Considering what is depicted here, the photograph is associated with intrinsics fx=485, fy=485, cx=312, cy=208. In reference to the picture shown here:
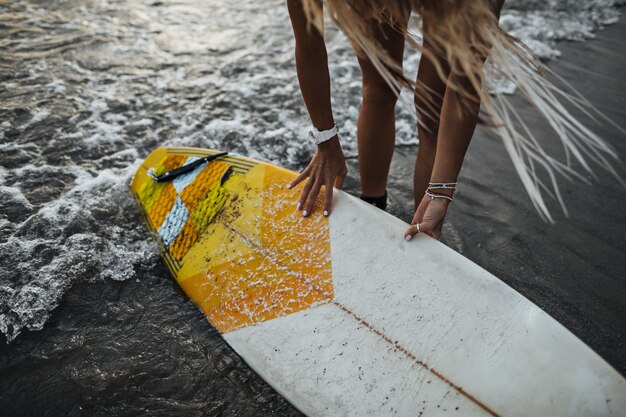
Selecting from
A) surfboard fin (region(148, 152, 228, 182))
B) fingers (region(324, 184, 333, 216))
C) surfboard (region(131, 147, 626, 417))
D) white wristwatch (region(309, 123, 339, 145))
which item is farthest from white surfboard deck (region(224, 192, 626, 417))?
surfboard fin (region(148, 152, 228, 182))

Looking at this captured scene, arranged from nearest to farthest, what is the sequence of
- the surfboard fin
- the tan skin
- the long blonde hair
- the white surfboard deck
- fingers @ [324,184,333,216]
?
the long blonde hair, the white surfboard deck, the tan skin, fingers @ [324,184,333,216], the surfboard fin

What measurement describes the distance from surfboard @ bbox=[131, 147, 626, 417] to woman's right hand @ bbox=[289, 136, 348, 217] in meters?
0.04

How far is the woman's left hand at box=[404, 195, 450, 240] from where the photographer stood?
1.69 meters

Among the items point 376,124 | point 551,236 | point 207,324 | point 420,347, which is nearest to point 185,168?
point 207,324

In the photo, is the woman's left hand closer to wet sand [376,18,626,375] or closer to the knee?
the knee

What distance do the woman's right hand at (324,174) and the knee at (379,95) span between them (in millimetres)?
245

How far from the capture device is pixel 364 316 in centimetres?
164

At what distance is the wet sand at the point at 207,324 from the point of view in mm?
1646

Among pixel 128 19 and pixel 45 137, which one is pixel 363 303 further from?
pixel 128 19

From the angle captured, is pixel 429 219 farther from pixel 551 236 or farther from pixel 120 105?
pixel 120 105

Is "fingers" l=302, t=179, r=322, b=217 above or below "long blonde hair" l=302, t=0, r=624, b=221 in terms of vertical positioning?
below

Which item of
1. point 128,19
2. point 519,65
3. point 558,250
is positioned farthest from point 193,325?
point 128,19

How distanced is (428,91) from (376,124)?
34 centimetres

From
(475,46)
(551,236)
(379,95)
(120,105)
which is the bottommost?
(551,236)
